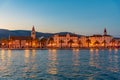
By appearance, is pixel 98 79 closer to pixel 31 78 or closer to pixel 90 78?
pixel 90 78

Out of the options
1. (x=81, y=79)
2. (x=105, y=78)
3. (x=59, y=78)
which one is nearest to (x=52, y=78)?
(x=59, y=78)

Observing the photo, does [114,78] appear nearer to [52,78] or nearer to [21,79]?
[52,78]

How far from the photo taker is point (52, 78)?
33.0 m

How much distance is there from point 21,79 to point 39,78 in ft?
7.10

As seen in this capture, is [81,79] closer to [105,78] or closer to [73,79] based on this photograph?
[73,79]

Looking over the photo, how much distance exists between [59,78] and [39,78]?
2.37m

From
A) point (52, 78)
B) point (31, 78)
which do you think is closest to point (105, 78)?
point (52, 78)

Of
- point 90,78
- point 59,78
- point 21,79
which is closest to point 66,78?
point 59,78

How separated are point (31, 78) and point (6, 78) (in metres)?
2.91

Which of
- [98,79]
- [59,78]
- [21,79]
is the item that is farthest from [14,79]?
[98,79]

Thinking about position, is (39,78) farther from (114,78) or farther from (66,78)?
(114,78)

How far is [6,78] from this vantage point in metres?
32.7

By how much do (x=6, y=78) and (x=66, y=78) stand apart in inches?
277

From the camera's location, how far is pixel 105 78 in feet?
109
